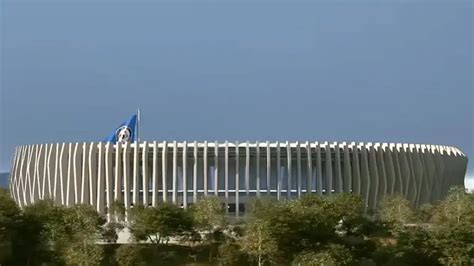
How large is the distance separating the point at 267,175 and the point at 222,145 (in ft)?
13.5

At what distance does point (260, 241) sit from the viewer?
125 feet

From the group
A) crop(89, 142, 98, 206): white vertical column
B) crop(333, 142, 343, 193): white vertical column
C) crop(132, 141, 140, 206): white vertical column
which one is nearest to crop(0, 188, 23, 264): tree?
crop(132, 141, 140, 206): white vertical column

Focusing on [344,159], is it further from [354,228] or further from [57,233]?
[57,233]

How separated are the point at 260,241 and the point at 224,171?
16.7m

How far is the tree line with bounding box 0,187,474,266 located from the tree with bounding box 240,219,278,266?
53 millimetres

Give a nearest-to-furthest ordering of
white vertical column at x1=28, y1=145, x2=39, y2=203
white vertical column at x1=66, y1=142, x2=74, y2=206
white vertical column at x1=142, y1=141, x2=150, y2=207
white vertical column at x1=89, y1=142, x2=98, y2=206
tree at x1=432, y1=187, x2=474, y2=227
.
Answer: tree at x1=432, y1=187, x2=474, y2=227 → white vertical column at x1=142, y1=141, x2=150, y2=207 → white vertical column at x1=89, y1=142, x2=98, y2=206 → white vertical column at x1=66, y1=142, x2=74, y2=206 → white vertical column at x1=28, y1=145, x2=39, y2=203

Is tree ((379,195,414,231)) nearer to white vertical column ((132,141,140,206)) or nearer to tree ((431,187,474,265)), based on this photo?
tree ((431,187,474,265))

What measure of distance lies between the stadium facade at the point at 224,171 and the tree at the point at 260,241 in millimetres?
14463

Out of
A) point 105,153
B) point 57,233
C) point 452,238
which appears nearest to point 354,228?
point 452,238

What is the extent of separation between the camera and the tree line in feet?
125

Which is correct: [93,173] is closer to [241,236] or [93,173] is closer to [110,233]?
[110,233]

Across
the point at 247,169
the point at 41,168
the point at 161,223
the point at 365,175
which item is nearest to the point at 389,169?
the point at 365,175

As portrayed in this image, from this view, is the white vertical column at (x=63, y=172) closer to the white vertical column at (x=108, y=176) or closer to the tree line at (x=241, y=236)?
the white vertical column at (x=108, y=176)

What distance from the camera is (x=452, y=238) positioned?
38.9 meters
